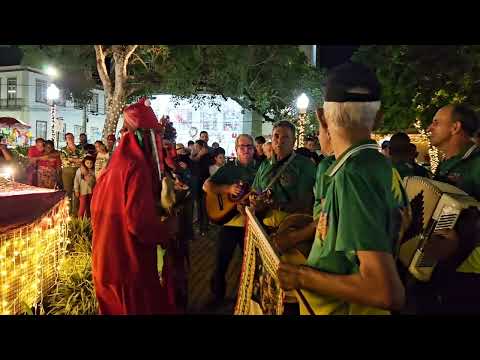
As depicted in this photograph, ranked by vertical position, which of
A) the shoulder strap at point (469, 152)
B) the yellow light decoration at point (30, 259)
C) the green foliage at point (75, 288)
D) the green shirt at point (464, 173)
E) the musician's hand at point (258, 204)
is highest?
the shoulder strap at point (469, 152)

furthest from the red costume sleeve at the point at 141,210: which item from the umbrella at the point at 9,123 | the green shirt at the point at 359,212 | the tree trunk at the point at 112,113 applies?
the umbrella at the point at 9,123

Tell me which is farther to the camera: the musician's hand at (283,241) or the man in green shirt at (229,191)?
the man in green shirt at (229,191)

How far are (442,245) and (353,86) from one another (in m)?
1.49

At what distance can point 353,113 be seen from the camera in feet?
6.19

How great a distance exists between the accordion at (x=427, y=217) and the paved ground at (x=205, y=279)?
305 cm

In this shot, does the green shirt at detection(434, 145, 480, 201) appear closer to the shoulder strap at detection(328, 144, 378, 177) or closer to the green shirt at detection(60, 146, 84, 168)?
the shoulder strap at detection(328, 144, 378, 177)

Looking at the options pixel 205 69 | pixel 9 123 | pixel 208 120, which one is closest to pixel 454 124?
pixel 205 69

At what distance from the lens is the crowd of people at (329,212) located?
1.72m

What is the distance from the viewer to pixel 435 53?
1223 cm

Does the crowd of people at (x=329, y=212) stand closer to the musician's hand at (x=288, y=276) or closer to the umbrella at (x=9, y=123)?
the musician's hand at (x=288, y=276)

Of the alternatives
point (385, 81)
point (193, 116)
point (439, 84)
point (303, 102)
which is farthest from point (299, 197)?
point (193, 116)

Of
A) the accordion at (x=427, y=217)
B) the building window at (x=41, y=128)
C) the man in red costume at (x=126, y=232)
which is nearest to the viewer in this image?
the accordion at (x=427, y=217)

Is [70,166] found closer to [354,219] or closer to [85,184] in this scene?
[85,184]

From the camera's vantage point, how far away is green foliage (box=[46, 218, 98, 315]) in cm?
494
